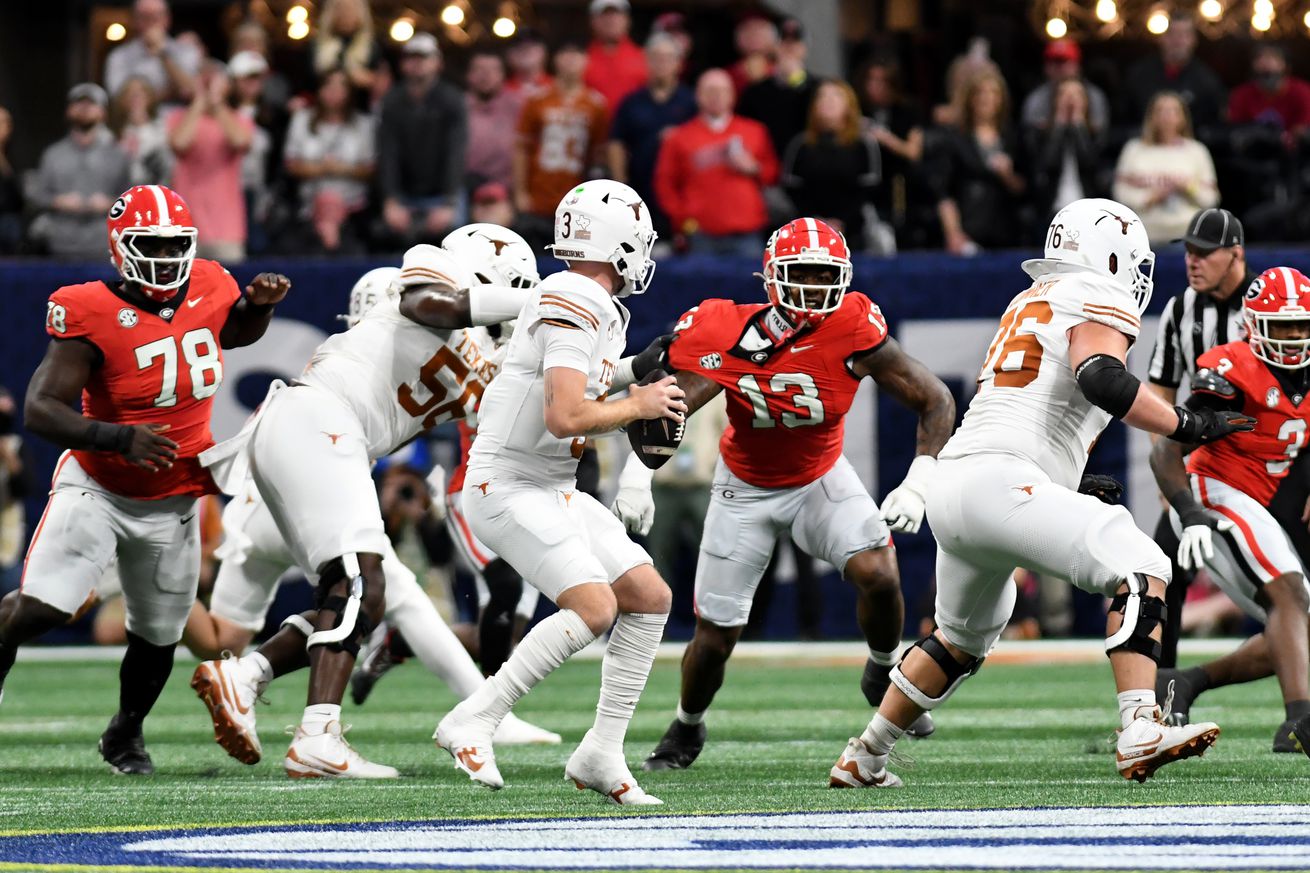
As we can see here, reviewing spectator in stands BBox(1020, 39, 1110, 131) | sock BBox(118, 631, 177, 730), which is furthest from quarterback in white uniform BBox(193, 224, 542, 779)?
spectator in stands BBox(1020, 39, 1110, 131)

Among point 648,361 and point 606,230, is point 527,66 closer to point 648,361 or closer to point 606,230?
point 648,361

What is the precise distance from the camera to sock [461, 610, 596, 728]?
227 inches

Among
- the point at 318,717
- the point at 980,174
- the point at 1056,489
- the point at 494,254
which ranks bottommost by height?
the point at 318,717

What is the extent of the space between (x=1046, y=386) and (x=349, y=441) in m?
2.31

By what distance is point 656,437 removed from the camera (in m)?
5.90

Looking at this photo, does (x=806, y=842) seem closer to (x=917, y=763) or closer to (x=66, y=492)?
(x=917, y=763)

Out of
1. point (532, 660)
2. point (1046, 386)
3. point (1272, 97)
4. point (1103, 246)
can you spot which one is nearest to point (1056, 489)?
point (1046, 386)

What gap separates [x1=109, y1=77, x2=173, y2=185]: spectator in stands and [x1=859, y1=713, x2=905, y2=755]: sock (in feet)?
26.4

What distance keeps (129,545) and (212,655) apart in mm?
1270

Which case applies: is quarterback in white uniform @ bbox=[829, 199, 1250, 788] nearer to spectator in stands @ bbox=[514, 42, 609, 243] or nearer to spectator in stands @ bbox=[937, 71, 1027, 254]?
spectator in stands @ bbox=[937, 71, 1027, 254]

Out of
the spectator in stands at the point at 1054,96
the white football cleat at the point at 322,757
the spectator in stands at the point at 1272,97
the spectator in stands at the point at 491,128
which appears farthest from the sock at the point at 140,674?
the spectator in stands at the point at 1272,97

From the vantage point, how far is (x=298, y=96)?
14.9 metres

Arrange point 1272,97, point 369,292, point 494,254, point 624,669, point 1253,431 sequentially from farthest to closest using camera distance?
point 1272,97
point 369,292
point 1253,431
point 494,254
point 624,669

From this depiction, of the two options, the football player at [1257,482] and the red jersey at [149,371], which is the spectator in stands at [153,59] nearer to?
the red jersey at [149,371]
